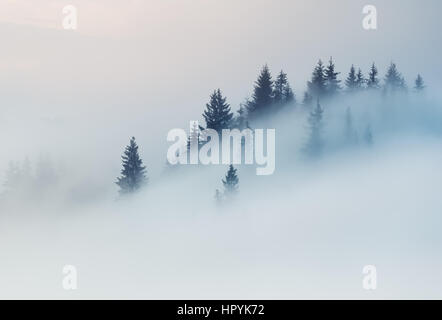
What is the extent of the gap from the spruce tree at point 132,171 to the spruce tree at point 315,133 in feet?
4.18

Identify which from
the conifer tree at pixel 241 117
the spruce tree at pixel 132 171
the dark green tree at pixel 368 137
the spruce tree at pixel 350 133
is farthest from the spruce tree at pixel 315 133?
the spruce tree at pixel 132 171

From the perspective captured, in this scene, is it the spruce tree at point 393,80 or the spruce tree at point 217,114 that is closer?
the spruce tree at point 217,114

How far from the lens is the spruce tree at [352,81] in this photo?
6715 millimetres

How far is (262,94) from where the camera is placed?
21.9 ft

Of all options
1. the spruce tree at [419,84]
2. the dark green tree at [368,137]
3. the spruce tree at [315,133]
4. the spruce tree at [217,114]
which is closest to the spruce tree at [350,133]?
the dark green tree at [368,137]

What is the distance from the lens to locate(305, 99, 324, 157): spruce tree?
6.64m

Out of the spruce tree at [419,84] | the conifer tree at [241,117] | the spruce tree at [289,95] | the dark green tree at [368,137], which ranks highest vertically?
the spruce tree at [419,84]

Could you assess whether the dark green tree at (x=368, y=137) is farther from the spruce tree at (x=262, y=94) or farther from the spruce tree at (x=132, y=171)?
the spruce tree at (x=132, y=171)

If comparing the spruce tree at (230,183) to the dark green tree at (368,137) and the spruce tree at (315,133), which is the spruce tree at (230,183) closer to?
the spruce tree at (315,133)

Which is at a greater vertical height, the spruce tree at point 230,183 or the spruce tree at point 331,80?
the spruce tree at point 331,80
